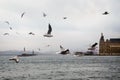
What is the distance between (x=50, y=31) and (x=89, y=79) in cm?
2958

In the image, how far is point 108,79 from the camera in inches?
2717

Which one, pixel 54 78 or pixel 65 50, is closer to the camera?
pixel 65 50

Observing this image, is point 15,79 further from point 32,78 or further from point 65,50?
point 65,50

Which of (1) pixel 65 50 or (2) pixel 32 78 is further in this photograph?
(2) pixel 32 78

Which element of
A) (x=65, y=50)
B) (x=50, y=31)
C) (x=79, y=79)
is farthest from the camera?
(x=79, y=79)

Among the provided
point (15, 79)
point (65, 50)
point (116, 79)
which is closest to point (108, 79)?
point (116, 79)

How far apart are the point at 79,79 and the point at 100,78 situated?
4972 mm

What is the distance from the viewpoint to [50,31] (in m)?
39.6

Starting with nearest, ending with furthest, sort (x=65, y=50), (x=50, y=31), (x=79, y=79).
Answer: (x=50, y=31) → (x=65, y=50) → (x=79, y=79)

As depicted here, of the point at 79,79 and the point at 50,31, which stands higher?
the point at 50,31

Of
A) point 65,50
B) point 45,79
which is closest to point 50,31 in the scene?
point 65,50

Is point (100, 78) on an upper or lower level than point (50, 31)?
lower

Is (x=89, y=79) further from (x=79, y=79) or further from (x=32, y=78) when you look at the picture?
(x=32, y=78)

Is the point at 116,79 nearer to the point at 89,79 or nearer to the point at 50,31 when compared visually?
the point at 89,79
